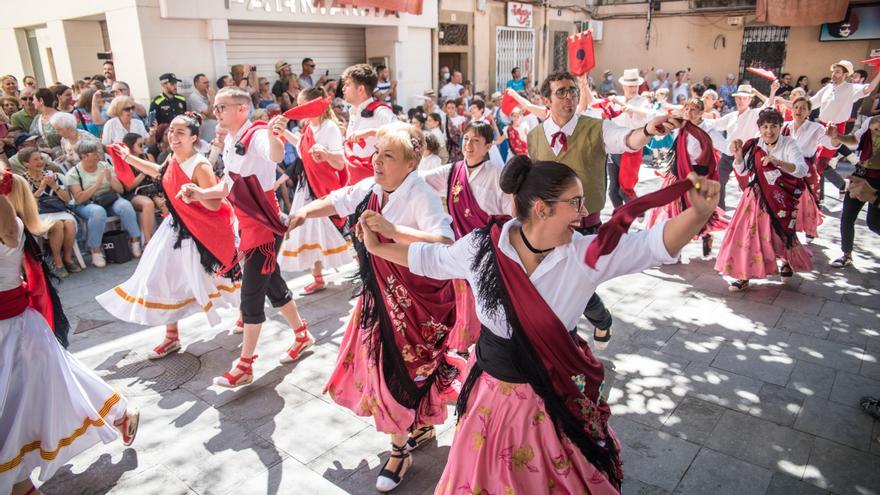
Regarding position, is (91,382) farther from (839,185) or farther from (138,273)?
(839,185)

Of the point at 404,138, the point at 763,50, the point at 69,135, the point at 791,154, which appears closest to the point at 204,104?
the point at 69,135

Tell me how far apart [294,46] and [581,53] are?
9402 millimetres

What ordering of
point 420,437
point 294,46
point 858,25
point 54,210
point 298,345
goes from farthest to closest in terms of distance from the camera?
point 858,25 → point 294,46 → point 54,210 → point 298,345 → point 420,437

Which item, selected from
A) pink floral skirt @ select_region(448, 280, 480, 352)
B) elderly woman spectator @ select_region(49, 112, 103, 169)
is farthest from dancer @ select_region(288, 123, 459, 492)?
elderly woman spectator @ select_region(49, 112, 103, 169)

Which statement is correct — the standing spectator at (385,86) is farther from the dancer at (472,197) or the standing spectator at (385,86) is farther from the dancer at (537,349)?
the dancer at (537,349)

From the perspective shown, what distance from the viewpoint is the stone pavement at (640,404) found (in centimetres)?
326

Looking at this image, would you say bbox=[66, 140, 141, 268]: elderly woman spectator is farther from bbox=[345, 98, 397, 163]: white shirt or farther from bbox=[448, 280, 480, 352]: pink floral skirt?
bbox=[448, 280, 480, 352]: pink floral skirt

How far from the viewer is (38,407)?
9.77 ft

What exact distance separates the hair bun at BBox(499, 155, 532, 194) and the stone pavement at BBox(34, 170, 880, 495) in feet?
5.79

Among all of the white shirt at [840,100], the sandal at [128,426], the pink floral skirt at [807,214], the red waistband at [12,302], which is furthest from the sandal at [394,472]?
the white shirt at [840,100]

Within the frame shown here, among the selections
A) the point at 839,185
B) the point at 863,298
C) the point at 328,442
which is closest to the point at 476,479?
the point at 328,442

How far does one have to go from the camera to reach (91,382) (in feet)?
10.6

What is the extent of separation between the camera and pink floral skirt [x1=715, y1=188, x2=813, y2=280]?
18.8 feet

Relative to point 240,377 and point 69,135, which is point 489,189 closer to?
point 240,377
